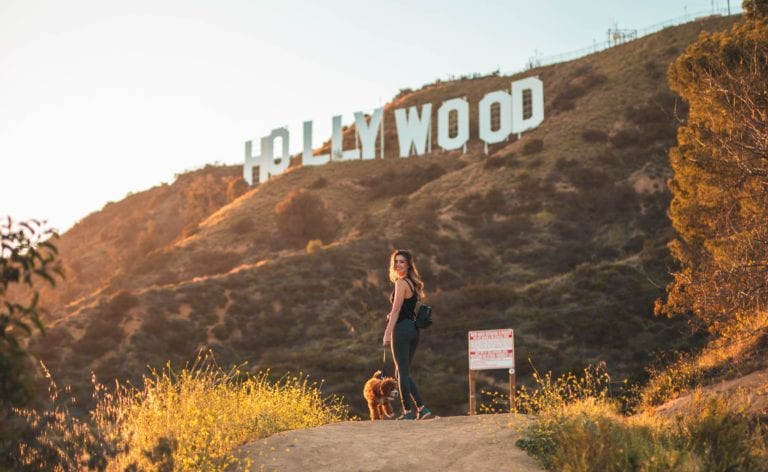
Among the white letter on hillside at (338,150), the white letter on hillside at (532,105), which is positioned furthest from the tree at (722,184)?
the white letter on hillside at (338,150)

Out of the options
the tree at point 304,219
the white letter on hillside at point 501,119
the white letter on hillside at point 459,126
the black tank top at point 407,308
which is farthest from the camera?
the white letter on hillside at point 459,126

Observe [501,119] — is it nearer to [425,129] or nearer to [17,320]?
[425,129]

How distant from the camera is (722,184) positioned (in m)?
19.4

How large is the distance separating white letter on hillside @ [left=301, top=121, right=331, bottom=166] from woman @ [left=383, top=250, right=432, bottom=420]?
202 ft

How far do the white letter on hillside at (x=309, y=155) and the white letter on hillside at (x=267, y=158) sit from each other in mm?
1555

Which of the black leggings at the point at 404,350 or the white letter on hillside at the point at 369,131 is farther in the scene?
the white letter on hillside at the point at 369,131

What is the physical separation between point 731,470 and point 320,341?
103 feet

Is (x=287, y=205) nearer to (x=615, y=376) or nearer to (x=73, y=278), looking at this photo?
(x=73, y=278)

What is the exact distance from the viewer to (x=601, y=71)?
6850 cm

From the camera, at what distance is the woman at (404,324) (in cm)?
1007

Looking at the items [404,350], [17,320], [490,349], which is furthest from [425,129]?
[17,320]

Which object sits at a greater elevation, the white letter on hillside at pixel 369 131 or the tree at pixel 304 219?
the white letter on hillside at pixel 369 131

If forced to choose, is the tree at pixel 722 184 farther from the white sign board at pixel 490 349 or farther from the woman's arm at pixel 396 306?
the woman's arm at pixel 396 306

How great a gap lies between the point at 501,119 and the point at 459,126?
12.8ft
